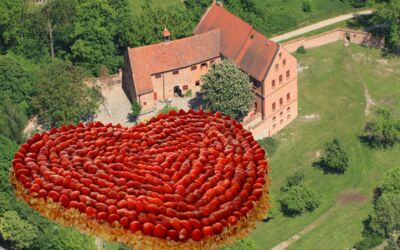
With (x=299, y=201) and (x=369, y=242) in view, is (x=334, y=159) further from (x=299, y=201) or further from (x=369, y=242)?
(x=369, y=242)

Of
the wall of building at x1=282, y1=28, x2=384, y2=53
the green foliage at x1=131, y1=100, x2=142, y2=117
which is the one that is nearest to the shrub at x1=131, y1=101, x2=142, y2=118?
the green foliage at x1=131, y1=100, x2=142, y2=117

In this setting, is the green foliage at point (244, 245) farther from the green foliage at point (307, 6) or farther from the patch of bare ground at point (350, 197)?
the green foliage at point (307, 6)

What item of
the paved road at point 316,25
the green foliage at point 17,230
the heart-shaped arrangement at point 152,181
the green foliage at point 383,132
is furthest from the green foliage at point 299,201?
the heart-shaped arrangement at point 152,181

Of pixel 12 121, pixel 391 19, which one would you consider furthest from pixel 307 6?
pixel 12 121

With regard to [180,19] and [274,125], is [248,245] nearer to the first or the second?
[274,125]


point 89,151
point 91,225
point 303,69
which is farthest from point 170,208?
point 303,69

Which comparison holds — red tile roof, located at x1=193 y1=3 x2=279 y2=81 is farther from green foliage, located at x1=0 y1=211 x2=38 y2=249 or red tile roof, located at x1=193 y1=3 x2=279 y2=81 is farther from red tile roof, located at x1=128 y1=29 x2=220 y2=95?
green foliage, located at x1=0 y1=211 x2=38 y2=249
